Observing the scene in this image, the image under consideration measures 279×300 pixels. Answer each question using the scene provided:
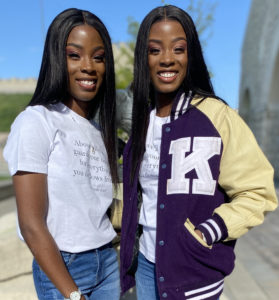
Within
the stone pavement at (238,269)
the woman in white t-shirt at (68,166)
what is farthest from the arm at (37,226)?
the stone pavement at (238,269)

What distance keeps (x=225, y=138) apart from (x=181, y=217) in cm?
37

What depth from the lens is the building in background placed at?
39.0ft

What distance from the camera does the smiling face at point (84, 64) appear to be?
1499mm

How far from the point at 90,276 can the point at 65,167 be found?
0.49 m

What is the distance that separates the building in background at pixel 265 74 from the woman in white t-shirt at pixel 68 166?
11.2 metres

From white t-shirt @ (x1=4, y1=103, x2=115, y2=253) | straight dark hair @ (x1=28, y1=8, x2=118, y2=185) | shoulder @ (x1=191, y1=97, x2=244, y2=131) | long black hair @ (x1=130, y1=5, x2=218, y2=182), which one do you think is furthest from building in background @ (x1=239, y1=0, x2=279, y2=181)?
white t-shirt @ (x1=4, y1=103, x2=115, y2=253)

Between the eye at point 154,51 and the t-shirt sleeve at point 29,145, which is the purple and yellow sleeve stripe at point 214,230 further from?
the eye at point 154,51

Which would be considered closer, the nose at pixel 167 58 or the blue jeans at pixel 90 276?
the blue jeans at pixel 90 276

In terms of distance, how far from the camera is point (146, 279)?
5.57 feet

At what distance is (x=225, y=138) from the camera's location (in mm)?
Result: 1420

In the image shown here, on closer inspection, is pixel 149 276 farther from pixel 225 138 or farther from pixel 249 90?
pixel 249 90

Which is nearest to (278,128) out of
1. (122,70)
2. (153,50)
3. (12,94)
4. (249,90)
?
(249,90)

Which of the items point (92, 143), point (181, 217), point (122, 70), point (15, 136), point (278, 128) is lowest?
point (278, 128)

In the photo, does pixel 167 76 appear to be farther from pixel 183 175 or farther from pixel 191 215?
pixel 191 215
